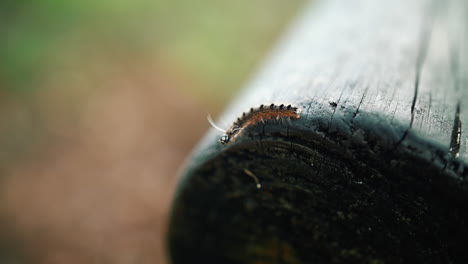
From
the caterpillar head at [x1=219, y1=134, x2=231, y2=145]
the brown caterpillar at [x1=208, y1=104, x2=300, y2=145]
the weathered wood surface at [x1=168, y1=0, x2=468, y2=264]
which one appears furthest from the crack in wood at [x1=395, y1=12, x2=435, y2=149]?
the caterpillar head at [x1=219, y1=134, x2=231, y2=145]

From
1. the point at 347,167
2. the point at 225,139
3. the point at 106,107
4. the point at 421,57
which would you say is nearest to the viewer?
the point at 347,167

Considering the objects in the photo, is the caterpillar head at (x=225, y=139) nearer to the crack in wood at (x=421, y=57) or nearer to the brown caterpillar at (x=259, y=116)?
the brown caterpillar at (x=259, y=116)

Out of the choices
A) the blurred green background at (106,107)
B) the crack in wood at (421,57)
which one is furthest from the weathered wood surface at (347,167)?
the blurred green background at (106,107)

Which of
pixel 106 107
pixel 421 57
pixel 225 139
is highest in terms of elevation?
pixel 106 107

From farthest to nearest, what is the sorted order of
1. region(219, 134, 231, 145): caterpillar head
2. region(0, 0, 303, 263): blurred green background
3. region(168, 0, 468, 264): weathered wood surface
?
region(0, 0, 303, 263): blurred green background < region(219, 134, 231, 145): caterpillar head < region(168, 0, 468, 264): weathered wood surface

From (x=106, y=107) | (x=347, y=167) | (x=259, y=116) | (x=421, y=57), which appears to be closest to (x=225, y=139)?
(x=259, y=116)

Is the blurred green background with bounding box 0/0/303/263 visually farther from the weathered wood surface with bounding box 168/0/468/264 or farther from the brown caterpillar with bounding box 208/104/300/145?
the brown caterpillar with bounding box 208/104/300/145

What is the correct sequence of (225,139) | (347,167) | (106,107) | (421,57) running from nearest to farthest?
(347,167)
(225,139)
(421,57)
(106,107)

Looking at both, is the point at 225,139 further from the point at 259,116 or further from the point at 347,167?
the point at 347,167
